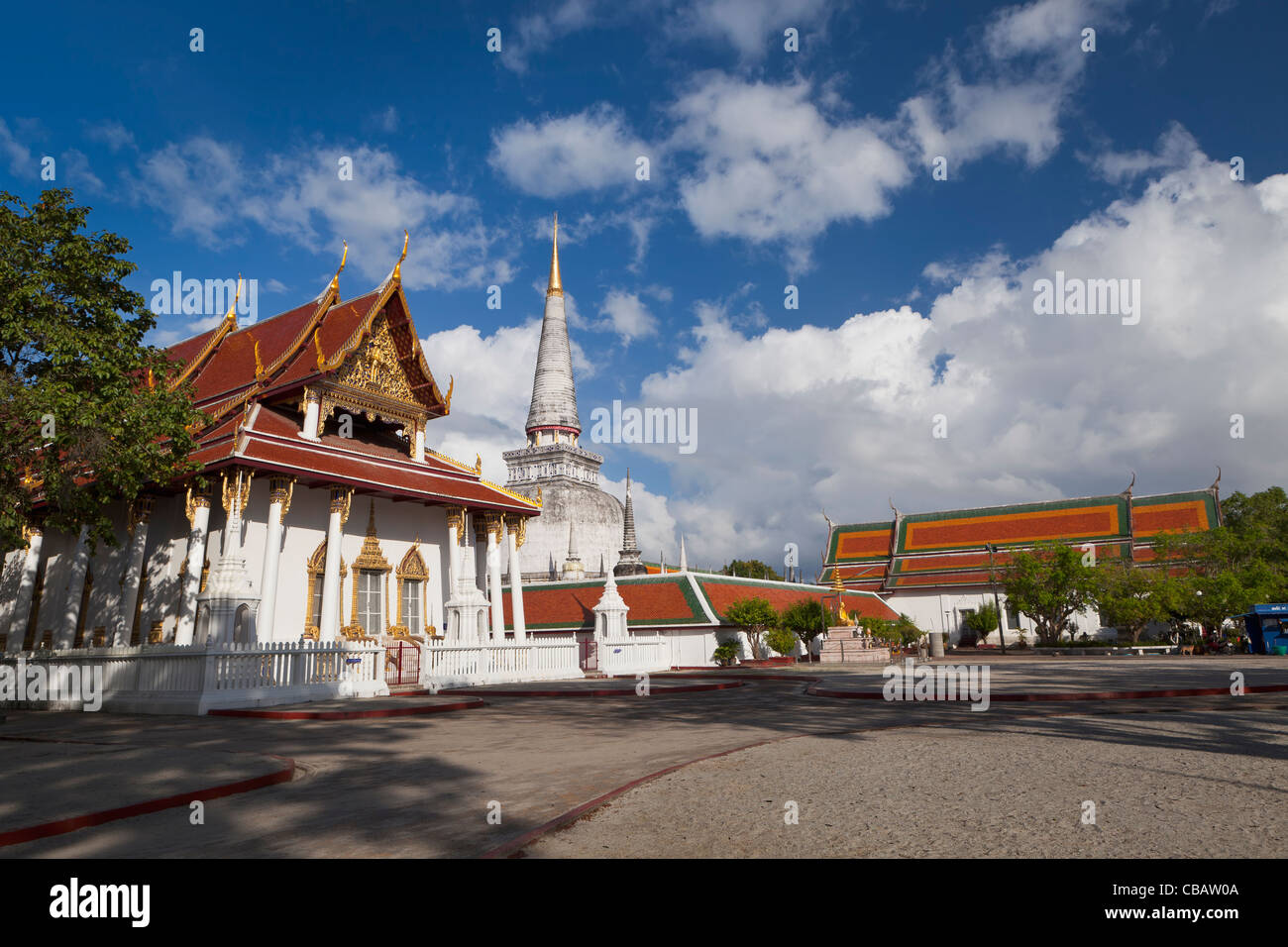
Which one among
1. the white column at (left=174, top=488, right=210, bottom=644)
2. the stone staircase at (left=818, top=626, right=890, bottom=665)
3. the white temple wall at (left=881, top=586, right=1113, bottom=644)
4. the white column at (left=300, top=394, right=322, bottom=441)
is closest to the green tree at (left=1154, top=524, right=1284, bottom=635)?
the white temple wall at (left=881, top=586, right=1113, bottom=644)

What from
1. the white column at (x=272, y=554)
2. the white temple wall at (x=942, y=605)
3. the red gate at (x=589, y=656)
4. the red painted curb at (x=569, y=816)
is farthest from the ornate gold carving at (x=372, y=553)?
the white temple wall at (x=942, y=605)

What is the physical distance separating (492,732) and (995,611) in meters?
39.9

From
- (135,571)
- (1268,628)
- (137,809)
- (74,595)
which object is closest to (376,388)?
(135,571)

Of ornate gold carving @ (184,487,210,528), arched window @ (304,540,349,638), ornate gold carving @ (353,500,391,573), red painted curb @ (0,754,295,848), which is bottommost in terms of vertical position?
red painted curb @ (0,754,295,848)

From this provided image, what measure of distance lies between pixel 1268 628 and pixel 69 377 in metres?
42.3

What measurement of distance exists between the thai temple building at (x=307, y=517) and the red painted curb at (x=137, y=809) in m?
13.2

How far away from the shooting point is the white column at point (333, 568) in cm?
2041

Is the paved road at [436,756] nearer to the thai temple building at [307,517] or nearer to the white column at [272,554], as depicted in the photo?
the white column at [272,554]

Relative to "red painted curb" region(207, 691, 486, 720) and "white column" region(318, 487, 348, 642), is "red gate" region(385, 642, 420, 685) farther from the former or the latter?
"red painted curb" region(207, 691, 486, 720)

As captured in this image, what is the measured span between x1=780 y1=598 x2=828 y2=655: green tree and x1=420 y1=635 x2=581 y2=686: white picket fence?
13138mm

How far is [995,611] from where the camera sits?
44.2 metres

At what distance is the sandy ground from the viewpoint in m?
4.12
